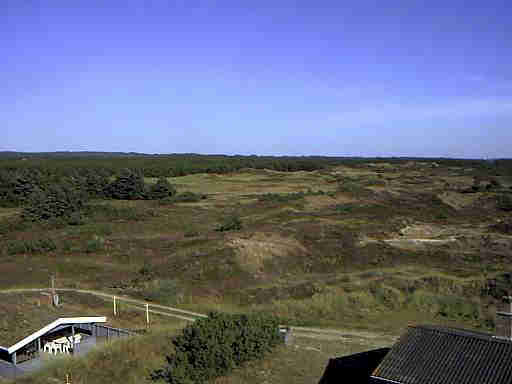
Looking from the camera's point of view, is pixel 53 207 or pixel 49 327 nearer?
pixel 49 327

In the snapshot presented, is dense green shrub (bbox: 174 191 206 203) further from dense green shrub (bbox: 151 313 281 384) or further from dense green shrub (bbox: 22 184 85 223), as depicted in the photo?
dense green shrub (bbox: 151 313 281 384)

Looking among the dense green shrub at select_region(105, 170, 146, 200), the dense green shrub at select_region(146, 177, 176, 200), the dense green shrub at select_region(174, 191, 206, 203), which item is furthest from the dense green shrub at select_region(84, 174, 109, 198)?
the dense green shrub at select_region(174, 191, 206, 203)

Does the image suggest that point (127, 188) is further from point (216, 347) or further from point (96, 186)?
point (216, 347)

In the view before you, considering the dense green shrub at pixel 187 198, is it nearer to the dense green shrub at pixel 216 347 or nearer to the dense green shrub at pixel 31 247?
the dense green shrub at pixel 31 247

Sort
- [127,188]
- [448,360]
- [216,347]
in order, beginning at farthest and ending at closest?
1. [127,188]
2. [216,347]
3. [448,360]

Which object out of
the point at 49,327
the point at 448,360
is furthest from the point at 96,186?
the point at 448,360
